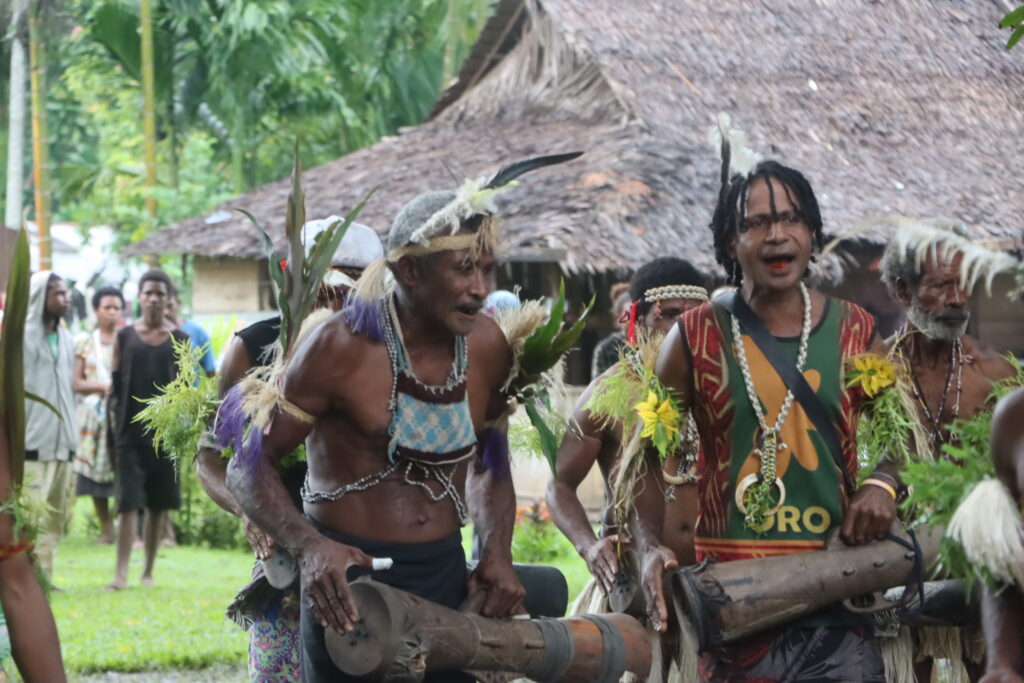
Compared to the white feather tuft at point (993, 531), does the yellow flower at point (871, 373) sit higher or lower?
higher

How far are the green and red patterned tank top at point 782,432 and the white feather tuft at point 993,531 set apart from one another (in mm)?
628

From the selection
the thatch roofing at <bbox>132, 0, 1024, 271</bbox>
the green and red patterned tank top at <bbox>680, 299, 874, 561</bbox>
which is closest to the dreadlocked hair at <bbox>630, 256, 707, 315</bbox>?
the green and red patterned tank top at <bbox>680, 299, 874, 561</bbox>

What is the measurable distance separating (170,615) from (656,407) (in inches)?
268

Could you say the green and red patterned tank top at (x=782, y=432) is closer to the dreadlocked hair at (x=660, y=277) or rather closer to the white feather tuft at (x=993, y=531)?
the white feather tuft at (x=993, y=531)

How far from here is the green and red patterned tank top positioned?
4.19m

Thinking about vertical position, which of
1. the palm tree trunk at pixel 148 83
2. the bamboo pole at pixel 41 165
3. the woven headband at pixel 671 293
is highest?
the palm tree trunk at pixel 148 83

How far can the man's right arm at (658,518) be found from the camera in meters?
4.26

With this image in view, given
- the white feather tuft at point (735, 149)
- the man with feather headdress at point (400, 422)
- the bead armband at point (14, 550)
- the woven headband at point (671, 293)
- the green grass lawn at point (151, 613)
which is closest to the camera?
the bead armband at point (14, 550)

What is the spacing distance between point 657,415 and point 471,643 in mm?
794

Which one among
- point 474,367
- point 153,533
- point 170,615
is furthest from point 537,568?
point 153,533

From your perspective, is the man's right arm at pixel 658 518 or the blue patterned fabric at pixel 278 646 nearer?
the man's right arm at pixel 658 518

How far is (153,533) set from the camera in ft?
37.6

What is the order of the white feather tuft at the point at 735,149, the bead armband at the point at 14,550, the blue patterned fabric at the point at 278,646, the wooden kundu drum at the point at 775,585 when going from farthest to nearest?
the blue patterned fabric at the point at 278,646, the white feather tuft at the point at 735,149, the wooden kundu drum at the point at 775,585, the bead armband at the point at 14,550

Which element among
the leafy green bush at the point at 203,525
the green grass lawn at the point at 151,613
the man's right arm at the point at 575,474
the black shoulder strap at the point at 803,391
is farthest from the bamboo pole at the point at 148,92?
the black shoulder strap at the point at 803,391
